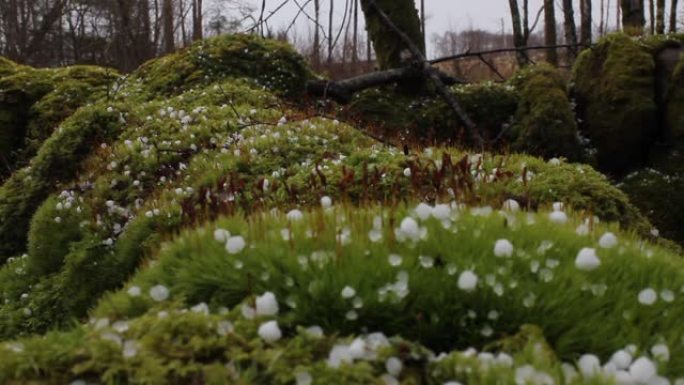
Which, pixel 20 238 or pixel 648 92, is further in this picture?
pixel 648 92

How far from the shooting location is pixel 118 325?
2.37 meters

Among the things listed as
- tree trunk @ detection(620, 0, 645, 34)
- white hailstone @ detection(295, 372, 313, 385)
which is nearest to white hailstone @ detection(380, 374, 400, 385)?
white hailstone @ detection(295, 372, 313, 385)

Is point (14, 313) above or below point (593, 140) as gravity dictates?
below

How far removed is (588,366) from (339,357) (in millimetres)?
875

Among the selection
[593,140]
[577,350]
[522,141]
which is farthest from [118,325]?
[593,140]

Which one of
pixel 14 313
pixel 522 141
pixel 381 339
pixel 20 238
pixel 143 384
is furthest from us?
pixel 522 141

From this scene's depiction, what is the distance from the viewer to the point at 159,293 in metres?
2.64

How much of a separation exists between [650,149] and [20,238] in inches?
418

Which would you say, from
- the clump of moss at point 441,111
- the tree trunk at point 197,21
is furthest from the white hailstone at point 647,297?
the tree trunk at point 197,21

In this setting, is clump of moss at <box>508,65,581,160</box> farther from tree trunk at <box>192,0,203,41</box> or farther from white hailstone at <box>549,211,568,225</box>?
tree trunk at <box>192,0,203,41</box>

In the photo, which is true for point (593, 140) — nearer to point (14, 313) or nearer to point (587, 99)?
point (587, 99)

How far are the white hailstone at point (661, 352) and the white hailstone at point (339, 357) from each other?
1141mm

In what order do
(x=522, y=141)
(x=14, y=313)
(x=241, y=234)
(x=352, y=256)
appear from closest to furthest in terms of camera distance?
(x=352, y=256) < (x=241, y=234) < (x=14, y=313) < (x=522, y=141)

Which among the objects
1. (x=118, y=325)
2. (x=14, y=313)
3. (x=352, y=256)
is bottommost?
(x=14, y=313)
